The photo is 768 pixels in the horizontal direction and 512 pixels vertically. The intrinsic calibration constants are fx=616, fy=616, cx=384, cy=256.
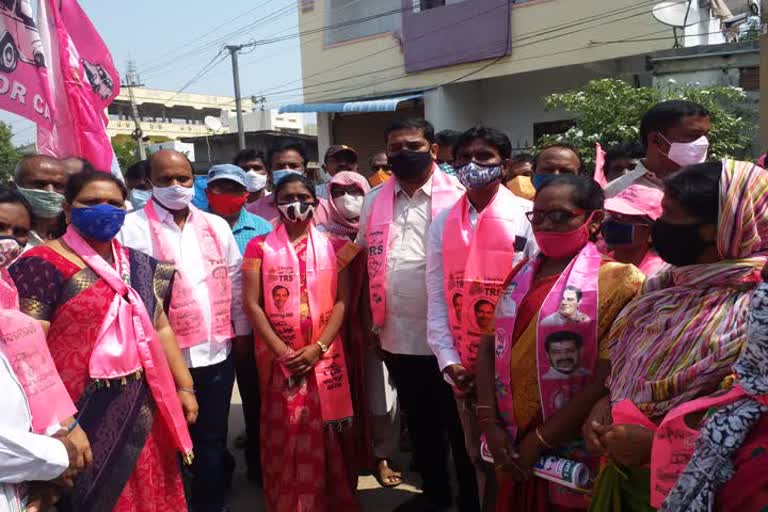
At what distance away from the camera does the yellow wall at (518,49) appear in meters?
12.8

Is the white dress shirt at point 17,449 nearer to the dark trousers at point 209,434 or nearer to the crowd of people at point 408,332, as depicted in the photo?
the crowd of people at point 408,332

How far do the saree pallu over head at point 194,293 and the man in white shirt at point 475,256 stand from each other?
1.05 meters

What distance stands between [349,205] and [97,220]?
155cm

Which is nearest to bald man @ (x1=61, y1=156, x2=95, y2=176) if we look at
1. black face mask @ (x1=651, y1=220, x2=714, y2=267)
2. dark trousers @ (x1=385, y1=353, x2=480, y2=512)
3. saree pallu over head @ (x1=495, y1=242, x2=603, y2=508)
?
dark trousers @ (x1=385, y1=353, x2=480, y2=512)

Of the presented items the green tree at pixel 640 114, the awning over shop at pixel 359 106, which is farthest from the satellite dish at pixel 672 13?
the awning over shop at pixel 359 106

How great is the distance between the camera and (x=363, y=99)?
682 inches

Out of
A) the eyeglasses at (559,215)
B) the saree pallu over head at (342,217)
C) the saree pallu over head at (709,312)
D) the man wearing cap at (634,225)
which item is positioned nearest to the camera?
the saree pallu over head at (709,312)

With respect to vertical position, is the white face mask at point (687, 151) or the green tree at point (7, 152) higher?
the green tree at point (7, 152)

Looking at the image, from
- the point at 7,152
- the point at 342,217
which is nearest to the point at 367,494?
the point at 342,217

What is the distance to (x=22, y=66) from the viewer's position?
3.82 metres

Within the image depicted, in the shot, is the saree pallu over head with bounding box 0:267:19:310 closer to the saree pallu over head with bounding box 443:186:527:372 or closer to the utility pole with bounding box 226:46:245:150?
the saree pallu over head with bounding box 443:186:527:372

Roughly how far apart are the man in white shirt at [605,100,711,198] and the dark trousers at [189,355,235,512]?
2245 millimetres

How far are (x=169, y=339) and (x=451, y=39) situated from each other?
1404 cm

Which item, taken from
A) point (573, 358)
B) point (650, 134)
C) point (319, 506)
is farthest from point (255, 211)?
point (573, 358)
